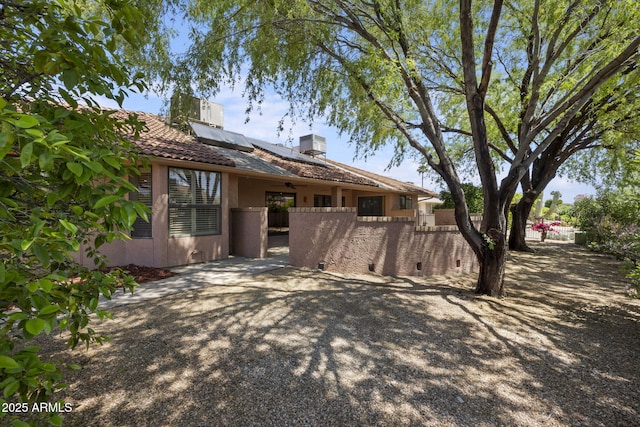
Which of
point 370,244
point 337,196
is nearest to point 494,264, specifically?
point 370,244

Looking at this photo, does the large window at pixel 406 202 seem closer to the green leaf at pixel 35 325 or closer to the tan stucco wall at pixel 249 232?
the tan stucco wall at pixel 249 232

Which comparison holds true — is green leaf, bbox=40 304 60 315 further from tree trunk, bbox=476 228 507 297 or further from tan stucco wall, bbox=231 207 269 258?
tan stucco wall, bbox=231 207 269 258

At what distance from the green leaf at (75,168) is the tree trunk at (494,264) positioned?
6.92 meters

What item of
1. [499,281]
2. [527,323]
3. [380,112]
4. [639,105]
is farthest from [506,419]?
[639,105]

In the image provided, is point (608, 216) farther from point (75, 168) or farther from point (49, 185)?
point (49, 185)

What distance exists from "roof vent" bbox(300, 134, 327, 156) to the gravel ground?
12.7 meters

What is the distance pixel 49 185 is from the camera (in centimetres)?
144

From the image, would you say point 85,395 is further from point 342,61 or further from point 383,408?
point 342,61

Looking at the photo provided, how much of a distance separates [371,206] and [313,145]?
542cm

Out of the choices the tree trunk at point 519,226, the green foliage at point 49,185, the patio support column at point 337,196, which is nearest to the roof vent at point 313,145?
the patio support column at point 337,196

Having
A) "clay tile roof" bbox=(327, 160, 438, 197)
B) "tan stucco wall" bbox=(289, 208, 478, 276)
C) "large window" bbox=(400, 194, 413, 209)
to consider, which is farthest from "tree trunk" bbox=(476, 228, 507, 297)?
"large window" bbox=(400, 194, 413, 209)

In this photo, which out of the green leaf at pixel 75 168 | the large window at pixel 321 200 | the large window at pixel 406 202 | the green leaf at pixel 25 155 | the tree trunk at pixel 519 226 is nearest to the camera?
the green leaf at pixel 25 155

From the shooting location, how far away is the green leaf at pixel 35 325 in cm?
106

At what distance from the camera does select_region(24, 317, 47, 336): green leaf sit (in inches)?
41.6
